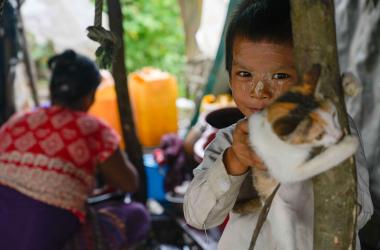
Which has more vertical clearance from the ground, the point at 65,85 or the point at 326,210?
the point at 326,210

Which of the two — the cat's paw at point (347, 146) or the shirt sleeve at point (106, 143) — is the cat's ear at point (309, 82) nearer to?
the cat's paw at point (347, 146)

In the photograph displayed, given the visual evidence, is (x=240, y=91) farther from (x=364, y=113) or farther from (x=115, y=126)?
(x=115, y=126)

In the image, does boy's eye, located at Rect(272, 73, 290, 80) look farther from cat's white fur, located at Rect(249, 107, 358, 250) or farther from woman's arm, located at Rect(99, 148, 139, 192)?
woman's arm, located at Rect(99, 148, 139, 192)

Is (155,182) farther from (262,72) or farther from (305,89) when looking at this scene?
(305,89)

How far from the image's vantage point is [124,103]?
8.77 ft

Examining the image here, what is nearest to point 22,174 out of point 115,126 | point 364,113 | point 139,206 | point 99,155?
point 99,155

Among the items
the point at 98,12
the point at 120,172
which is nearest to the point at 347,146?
the point at 98,12

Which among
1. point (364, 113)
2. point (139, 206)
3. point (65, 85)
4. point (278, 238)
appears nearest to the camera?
point (278, 238)

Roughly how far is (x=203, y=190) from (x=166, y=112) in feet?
10.6

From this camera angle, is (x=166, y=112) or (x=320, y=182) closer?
(x=320, y=182)

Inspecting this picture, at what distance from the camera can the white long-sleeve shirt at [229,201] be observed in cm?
103

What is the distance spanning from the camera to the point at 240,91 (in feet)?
3.83

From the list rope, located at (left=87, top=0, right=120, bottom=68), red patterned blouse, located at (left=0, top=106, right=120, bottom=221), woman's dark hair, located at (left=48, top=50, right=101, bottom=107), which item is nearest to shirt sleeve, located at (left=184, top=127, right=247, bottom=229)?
rope, located at (left=87, top=0, right=120, bottom=68)

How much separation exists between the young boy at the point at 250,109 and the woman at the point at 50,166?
1.21m
